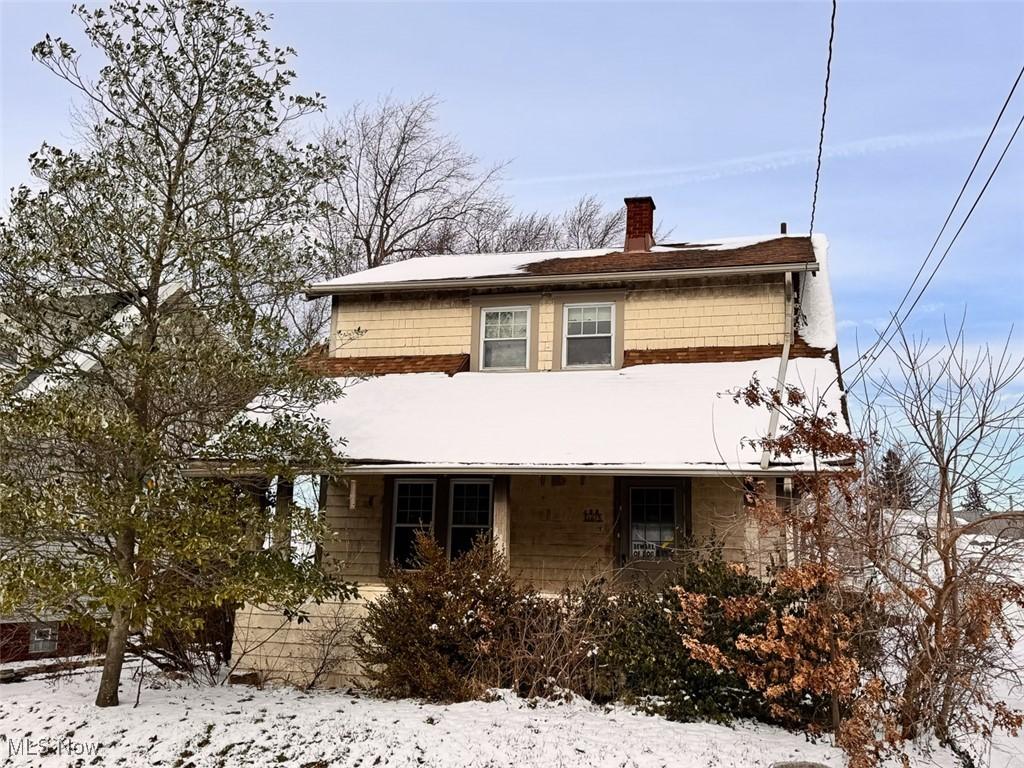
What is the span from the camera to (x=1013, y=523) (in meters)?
7.25

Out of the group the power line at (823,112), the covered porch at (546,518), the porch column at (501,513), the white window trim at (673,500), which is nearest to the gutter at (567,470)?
the porch column at (501,513)

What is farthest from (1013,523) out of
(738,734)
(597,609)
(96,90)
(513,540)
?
(96,90)

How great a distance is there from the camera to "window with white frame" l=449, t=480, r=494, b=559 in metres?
13.3

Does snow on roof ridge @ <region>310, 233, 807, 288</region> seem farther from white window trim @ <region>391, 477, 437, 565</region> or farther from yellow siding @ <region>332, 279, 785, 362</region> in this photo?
white window trim @ <region>391, 477, 437, 565</region>

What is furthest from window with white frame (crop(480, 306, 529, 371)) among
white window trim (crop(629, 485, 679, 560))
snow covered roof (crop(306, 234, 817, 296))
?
white window trim (crop(629, 485, 679, 560))

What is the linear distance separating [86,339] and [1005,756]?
10.5 meters

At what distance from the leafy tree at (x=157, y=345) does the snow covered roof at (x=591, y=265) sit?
364 cm

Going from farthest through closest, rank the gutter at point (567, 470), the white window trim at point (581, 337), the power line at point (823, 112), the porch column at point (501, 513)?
the white window trim at point (581, 337)
the porch column at point (501, 513)
the gutter at point (567, 470)
the power line at point (823, 112)

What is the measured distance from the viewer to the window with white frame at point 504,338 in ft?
46.6

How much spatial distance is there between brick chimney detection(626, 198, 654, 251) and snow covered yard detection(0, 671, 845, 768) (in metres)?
9.49

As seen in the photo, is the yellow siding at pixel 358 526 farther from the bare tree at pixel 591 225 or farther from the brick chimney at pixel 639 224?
the bare tree at pixel 591 225

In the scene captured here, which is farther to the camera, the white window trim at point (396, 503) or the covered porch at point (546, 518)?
the white window trim at point (396, 503)

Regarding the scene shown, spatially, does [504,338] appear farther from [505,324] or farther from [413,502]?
[413,502]

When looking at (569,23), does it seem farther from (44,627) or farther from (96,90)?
(44,627)
